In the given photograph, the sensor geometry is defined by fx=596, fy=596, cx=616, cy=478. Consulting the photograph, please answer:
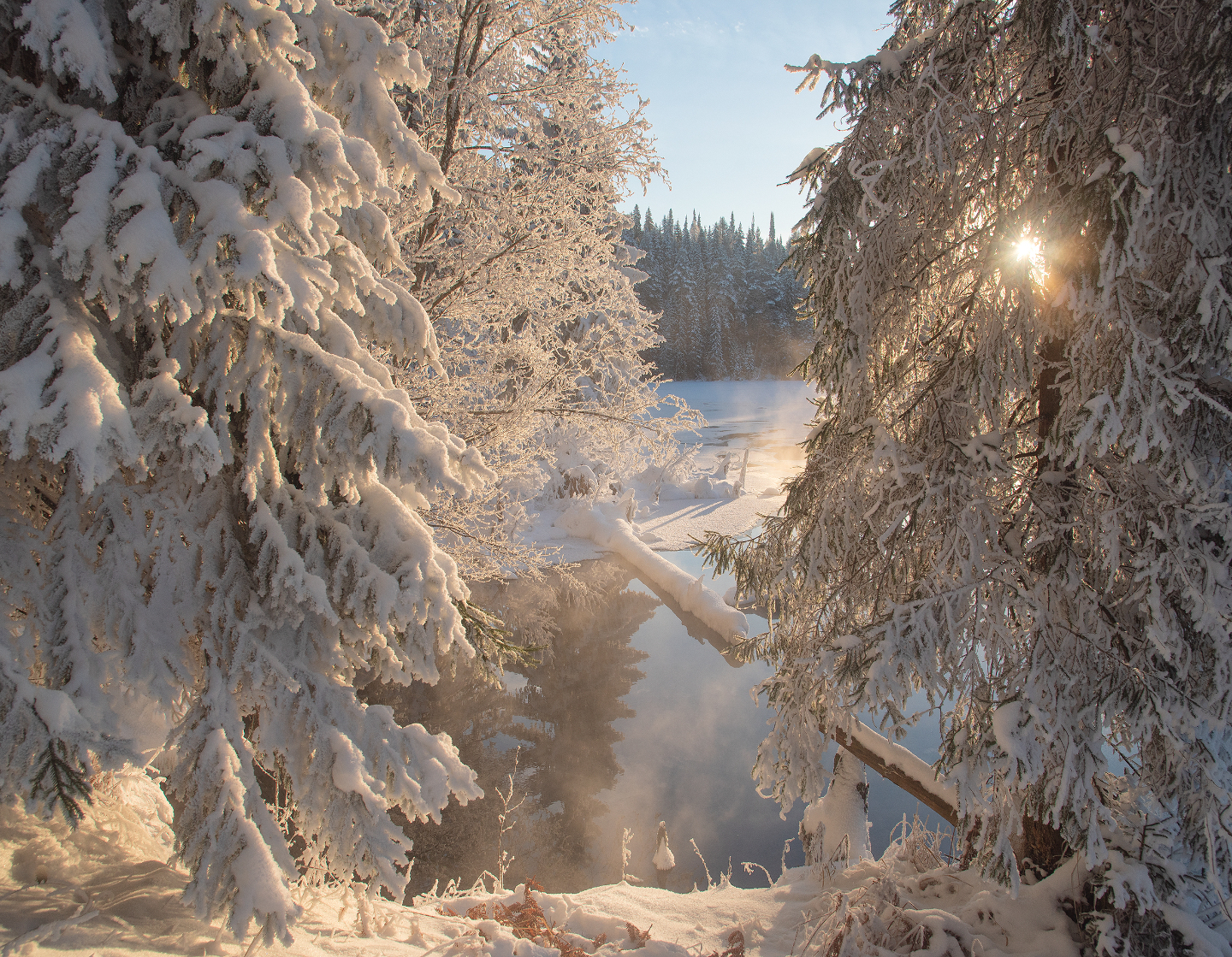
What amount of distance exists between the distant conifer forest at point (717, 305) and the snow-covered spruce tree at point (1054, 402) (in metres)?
53.3

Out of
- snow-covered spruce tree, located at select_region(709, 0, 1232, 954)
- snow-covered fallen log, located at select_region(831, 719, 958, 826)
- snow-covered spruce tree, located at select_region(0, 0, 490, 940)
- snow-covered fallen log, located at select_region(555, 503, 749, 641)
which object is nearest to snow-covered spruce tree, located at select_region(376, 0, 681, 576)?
snow-covered spruce tree, located at select_region(0, 0, 490, 940)

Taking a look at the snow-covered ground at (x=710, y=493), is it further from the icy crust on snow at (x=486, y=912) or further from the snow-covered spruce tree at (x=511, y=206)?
the icy crust on snow at (x=486, y=912)

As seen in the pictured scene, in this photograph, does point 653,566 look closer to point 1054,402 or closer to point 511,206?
point 511,206

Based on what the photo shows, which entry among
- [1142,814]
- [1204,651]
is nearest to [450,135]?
[1204,651]

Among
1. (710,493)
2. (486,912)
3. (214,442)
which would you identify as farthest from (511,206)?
(710,493)

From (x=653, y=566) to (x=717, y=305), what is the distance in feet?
170

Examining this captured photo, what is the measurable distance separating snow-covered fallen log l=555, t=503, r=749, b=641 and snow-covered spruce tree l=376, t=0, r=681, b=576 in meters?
5.86

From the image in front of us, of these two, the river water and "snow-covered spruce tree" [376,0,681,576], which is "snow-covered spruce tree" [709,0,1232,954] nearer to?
"snow-covered spruce tree" [376,0,681,576]

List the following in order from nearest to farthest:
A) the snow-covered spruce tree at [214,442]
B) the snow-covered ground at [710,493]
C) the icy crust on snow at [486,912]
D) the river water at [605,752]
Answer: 1. the snow-covered spruce tree at [214,442]
2. the icy crust on snow at [486,912]
3. the river water at [605,752]
4. the snow-covered ground at [710,493]

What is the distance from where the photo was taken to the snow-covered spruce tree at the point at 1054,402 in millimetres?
2625

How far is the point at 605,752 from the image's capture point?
343 inches

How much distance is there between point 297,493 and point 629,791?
689cm

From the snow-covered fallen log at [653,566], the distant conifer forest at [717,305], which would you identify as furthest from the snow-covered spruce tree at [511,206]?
the distant conifer forest at [717,305]

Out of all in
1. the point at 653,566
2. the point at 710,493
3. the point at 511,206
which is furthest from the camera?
the point at 710,493
